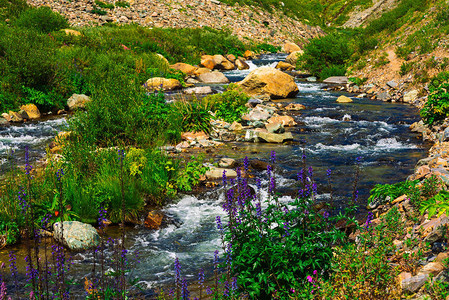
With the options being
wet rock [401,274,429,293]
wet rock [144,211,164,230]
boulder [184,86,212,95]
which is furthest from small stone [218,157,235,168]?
boulder [184,86,212,95]

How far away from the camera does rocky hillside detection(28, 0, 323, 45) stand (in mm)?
33969

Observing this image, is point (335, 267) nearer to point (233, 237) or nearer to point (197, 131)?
point (233, 237)

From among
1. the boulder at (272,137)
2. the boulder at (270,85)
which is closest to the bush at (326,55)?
the boulder at (270,85)

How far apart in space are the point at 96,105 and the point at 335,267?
8.24 meters

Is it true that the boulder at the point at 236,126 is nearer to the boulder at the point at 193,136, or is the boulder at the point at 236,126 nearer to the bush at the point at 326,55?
the boulder at the point at 193,136

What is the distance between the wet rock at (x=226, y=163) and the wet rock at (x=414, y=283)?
5990mm

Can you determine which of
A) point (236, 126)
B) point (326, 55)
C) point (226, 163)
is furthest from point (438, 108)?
point (326, 55)

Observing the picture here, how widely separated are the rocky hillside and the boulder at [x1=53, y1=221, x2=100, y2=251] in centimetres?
2994

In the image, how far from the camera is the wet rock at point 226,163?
9268 mm

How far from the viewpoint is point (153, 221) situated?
673 centimetres

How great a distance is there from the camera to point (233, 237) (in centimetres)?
401

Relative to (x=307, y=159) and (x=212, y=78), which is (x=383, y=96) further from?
(x=307, y=159)

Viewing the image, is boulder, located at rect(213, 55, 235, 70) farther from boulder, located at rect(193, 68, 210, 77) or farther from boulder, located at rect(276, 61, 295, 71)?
boulder, located at rect(276, 61, 295, 71)

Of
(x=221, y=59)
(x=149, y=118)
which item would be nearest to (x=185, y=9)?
(x=221, y=59)
